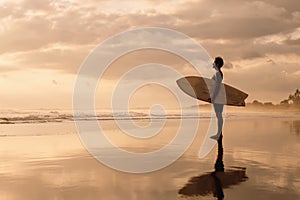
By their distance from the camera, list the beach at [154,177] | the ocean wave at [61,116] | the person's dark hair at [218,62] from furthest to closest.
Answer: the ocean wave at [61,116] < the person's dark hair at [218,62] < the beach at [154,177]

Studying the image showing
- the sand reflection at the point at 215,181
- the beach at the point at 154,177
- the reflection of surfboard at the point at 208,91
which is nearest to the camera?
the beach at the point at 154,177

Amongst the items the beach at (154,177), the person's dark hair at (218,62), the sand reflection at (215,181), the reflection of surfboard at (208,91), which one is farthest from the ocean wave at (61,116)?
the sand reflection at (215,181)

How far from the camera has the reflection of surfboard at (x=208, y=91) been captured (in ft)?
44.6

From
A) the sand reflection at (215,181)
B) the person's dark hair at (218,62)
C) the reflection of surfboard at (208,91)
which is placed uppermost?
the person's dark hair at (218,62)

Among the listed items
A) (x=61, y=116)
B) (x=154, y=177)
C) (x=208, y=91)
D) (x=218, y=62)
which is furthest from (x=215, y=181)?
(x=61, y=116)

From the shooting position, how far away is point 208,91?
14.1 m

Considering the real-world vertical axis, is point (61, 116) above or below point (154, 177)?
above

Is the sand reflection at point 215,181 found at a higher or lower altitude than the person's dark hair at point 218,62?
lower

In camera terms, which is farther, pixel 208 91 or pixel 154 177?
pixel 208 91

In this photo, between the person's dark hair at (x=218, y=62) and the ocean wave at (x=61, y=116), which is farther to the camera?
the ocean wave at (x=61, y=116)

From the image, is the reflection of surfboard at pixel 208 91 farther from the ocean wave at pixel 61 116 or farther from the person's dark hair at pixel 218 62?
the ocean wave at pixel 61 116

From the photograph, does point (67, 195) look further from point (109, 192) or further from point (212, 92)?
point (212, 92)

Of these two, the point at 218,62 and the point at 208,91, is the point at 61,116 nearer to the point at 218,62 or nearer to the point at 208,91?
the point at 208,91

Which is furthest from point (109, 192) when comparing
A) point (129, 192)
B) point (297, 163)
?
point (297, 163)
